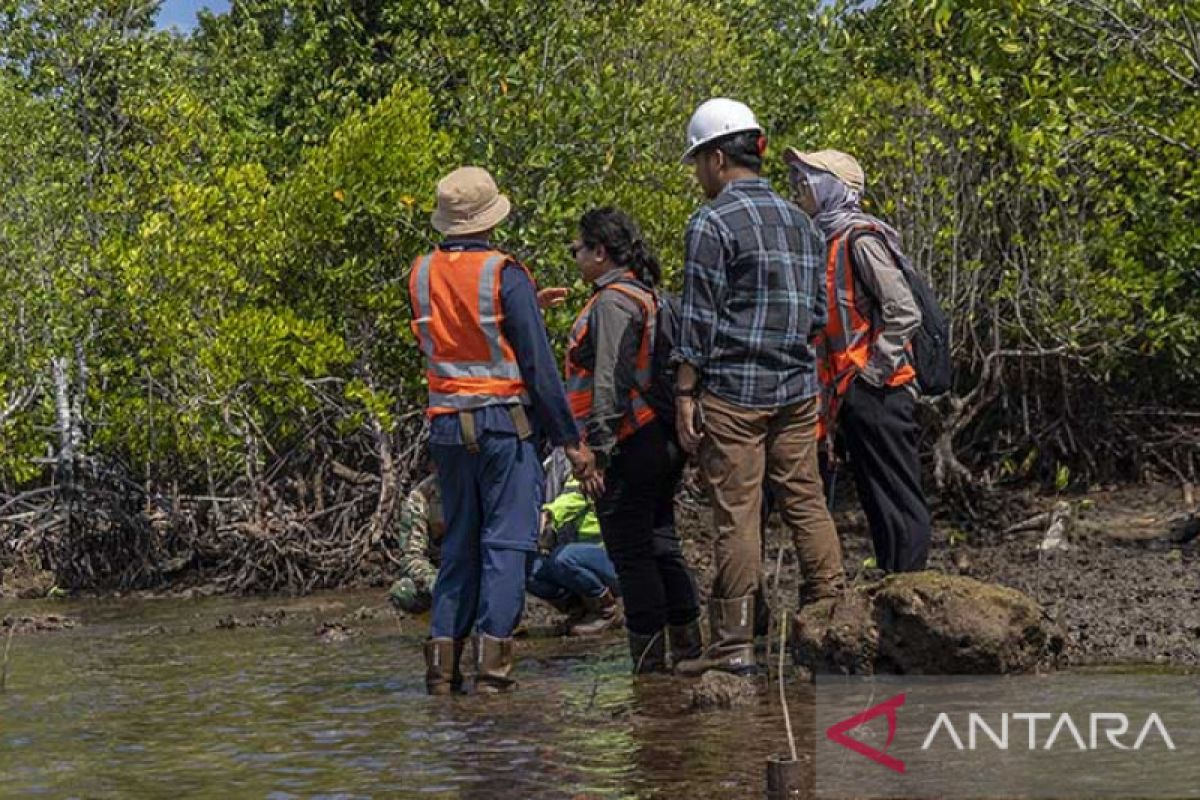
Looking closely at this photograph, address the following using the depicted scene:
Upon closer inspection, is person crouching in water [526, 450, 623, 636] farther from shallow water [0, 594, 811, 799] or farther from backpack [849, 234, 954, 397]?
backpack [849, 234, 954, 397]

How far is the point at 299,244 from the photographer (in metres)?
13.4

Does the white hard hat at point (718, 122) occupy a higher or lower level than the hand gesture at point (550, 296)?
higher

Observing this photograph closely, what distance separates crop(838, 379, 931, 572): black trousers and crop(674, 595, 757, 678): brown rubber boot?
0.79 metres

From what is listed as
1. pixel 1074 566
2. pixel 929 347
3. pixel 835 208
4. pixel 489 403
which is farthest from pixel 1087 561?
pixel 489 403

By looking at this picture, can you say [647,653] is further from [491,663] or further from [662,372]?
[662,372]

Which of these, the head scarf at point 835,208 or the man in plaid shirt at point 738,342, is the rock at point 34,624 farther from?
the head scarf at point 835,208

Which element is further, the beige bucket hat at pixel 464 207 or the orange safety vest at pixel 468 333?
the beige bucket hat at pixel 464 207

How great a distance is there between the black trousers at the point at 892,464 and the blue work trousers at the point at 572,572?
194 cm

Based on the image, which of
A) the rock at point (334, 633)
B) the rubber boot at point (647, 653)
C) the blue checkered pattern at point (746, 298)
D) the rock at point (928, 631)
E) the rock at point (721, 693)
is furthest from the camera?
the rock at point (334, 633)

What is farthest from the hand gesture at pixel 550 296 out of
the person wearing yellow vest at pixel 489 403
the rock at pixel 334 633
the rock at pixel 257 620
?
the rock at pixel 257 620

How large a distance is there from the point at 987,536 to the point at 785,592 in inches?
183

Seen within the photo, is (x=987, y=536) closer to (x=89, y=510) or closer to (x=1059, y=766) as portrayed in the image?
(x=89, y=510)

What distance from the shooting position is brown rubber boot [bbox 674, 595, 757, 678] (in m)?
6.67

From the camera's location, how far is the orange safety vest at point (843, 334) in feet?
23.5
